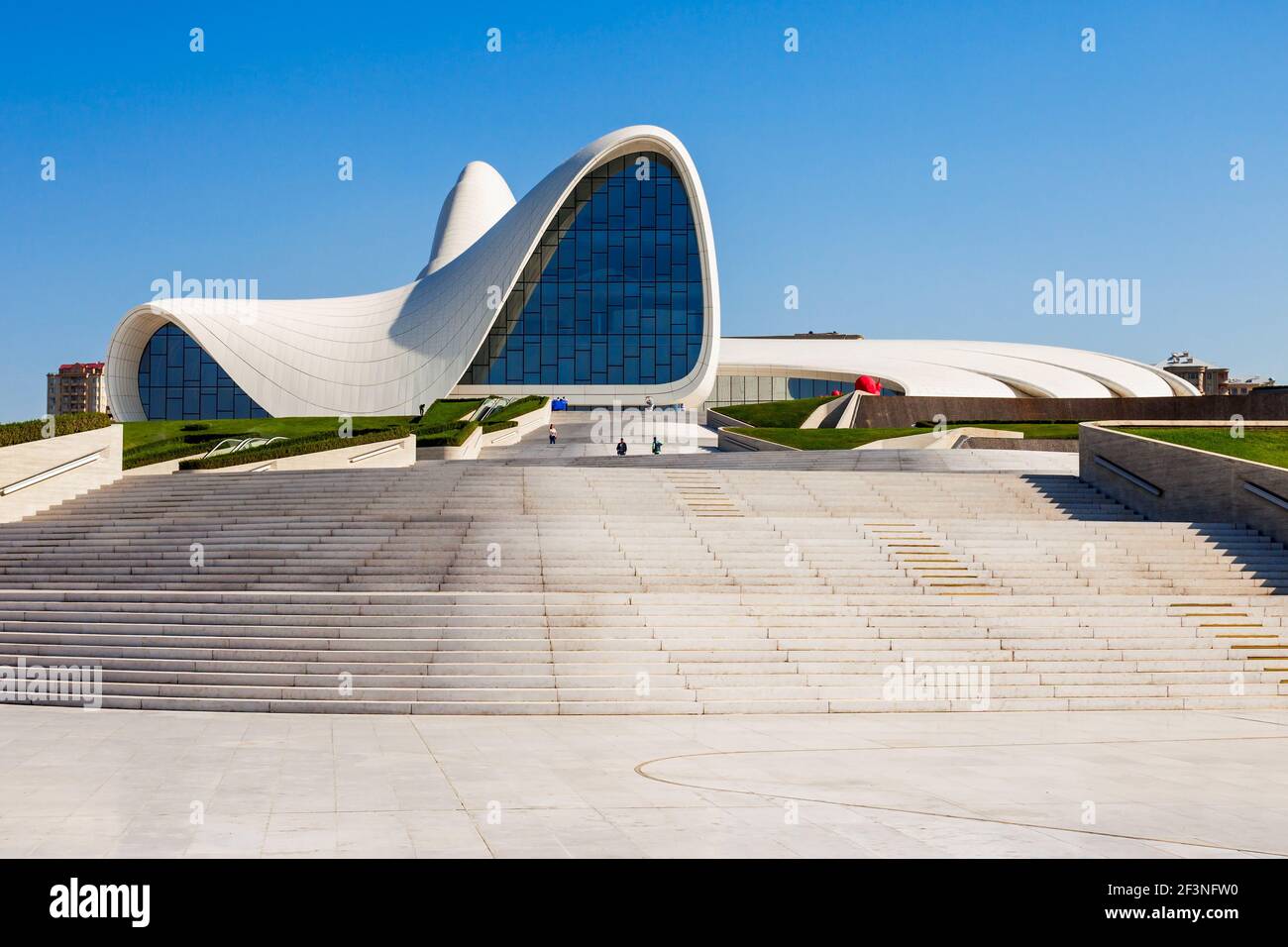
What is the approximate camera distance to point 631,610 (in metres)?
13.9

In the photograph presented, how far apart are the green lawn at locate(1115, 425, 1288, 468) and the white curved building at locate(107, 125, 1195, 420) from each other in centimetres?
2893

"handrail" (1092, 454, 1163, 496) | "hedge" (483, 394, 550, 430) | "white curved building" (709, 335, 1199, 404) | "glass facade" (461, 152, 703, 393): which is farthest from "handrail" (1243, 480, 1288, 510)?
"glass facade" (461, 152, 703, 393)

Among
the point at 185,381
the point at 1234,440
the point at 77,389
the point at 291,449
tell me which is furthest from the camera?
the point at 77,389

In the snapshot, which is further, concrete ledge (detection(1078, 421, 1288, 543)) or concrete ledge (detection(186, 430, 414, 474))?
concrete ledge (detection(186, 430, 414, 474))

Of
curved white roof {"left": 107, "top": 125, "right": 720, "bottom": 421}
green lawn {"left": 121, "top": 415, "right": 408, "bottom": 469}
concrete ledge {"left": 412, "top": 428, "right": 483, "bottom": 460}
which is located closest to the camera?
green lawn {"left": 121, "top": 415, "right": 408, "bottom": 469}

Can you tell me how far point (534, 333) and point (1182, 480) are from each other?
3919 centimetres

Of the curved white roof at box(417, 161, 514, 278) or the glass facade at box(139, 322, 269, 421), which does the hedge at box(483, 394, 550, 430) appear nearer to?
the glass facade at box(139, 322, 269, 421)

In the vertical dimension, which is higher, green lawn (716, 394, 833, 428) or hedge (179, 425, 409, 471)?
green lawn (716, 394, 833, 428)

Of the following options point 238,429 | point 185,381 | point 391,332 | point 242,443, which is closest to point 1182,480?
point 242,443

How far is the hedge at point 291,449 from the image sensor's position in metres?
A: 27.0

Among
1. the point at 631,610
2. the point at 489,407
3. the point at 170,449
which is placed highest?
the point at 489,407

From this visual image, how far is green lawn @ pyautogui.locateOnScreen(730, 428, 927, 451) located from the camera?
107 feet

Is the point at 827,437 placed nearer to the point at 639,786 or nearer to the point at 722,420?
the point at 722,420

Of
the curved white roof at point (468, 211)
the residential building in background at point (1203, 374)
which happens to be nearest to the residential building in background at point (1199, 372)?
the residential building in background at point (1203, 374)
